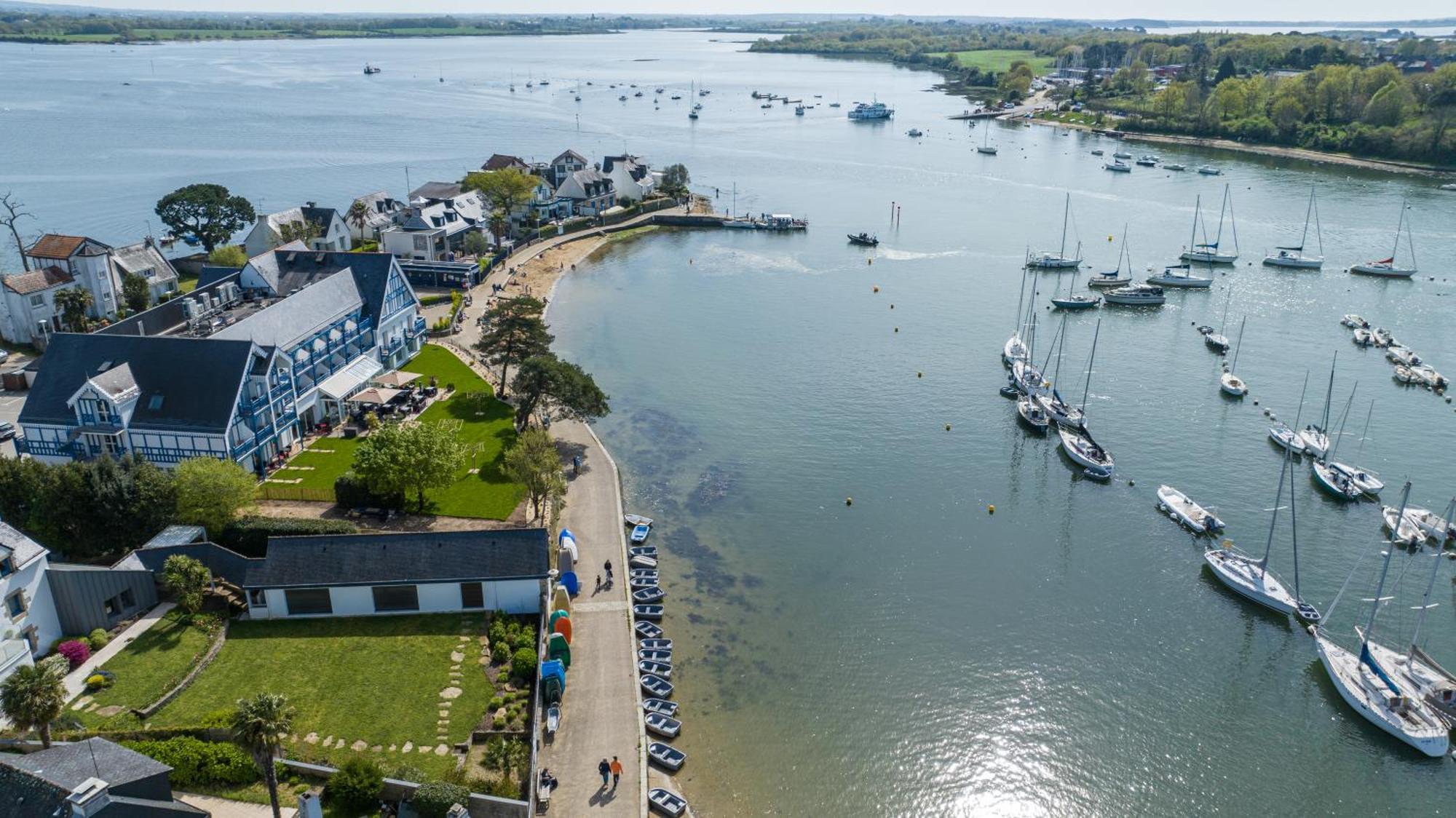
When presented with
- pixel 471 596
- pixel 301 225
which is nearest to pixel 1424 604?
pixel 471 596

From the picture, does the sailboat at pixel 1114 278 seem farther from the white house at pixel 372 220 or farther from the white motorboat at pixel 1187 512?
the white house at pixel 372 220

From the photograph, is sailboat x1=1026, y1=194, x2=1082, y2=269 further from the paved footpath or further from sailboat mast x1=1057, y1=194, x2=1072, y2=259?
the paved footpath

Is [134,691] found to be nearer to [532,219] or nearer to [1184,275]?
[532,219]

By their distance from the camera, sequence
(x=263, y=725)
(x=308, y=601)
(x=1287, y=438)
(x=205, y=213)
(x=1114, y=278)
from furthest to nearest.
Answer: (x=1114, y=278) → (x=205, y=213) → (x=1287, y=438) → (x=308, y=601) → (x=263, y=725)

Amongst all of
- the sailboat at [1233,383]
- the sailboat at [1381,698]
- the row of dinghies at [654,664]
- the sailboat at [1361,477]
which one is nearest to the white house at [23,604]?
the row of dinghies at [654,664]

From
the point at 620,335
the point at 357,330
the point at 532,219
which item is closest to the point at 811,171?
the point at 532,219

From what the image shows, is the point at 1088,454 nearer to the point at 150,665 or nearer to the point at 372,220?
the point at 150,665

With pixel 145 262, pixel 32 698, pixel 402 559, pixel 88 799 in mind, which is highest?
pixel 145 262
